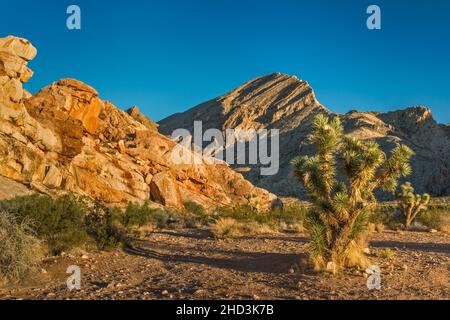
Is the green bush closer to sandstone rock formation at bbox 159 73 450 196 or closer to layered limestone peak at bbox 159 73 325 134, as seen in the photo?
sandstone rock formation at bbox 159 73 450 196

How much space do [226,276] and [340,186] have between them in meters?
3.32

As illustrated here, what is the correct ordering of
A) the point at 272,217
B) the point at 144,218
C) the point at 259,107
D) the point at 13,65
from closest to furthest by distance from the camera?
the point at 144,218 < the point at 272,217 < the point at 13,65 < the point at 259,107

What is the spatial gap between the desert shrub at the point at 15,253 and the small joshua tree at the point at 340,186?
19.1 feet

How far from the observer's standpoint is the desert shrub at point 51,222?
11.2 m

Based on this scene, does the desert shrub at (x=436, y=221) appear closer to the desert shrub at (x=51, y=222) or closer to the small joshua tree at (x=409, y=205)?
the small joshua tree at (x=409, y=205)

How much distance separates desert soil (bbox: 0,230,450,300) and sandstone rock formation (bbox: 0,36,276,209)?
1261 cm

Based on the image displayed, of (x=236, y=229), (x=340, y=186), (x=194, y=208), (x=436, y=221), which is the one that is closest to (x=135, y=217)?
(x=236, y=229)

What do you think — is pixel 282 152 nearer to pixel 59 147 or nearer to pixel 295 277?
pixel 59 147

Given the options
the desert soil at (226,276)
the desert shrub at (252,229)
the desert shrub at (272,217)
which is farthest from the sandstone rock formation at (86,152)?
the desert soil at (226,276)

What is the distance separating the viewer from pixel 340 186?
32.6 ft

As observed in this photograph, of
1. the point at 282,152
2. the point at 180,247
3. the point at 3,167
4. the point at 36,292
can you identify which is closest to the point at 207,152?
the point at 282,152

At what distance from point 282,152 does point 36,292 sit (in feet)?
242

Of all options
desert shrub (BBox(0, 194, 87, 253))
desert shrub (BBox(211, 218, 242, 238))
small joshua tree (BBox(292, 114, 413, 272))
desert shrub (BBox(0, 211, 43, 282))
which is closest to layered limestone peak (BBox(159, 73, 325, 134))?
desert shrub (BBox(211, 218, 242, 238))

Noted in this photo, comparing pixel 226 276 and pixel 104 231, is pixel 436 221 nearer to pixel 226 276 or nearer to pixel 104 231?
pixel 226 276
